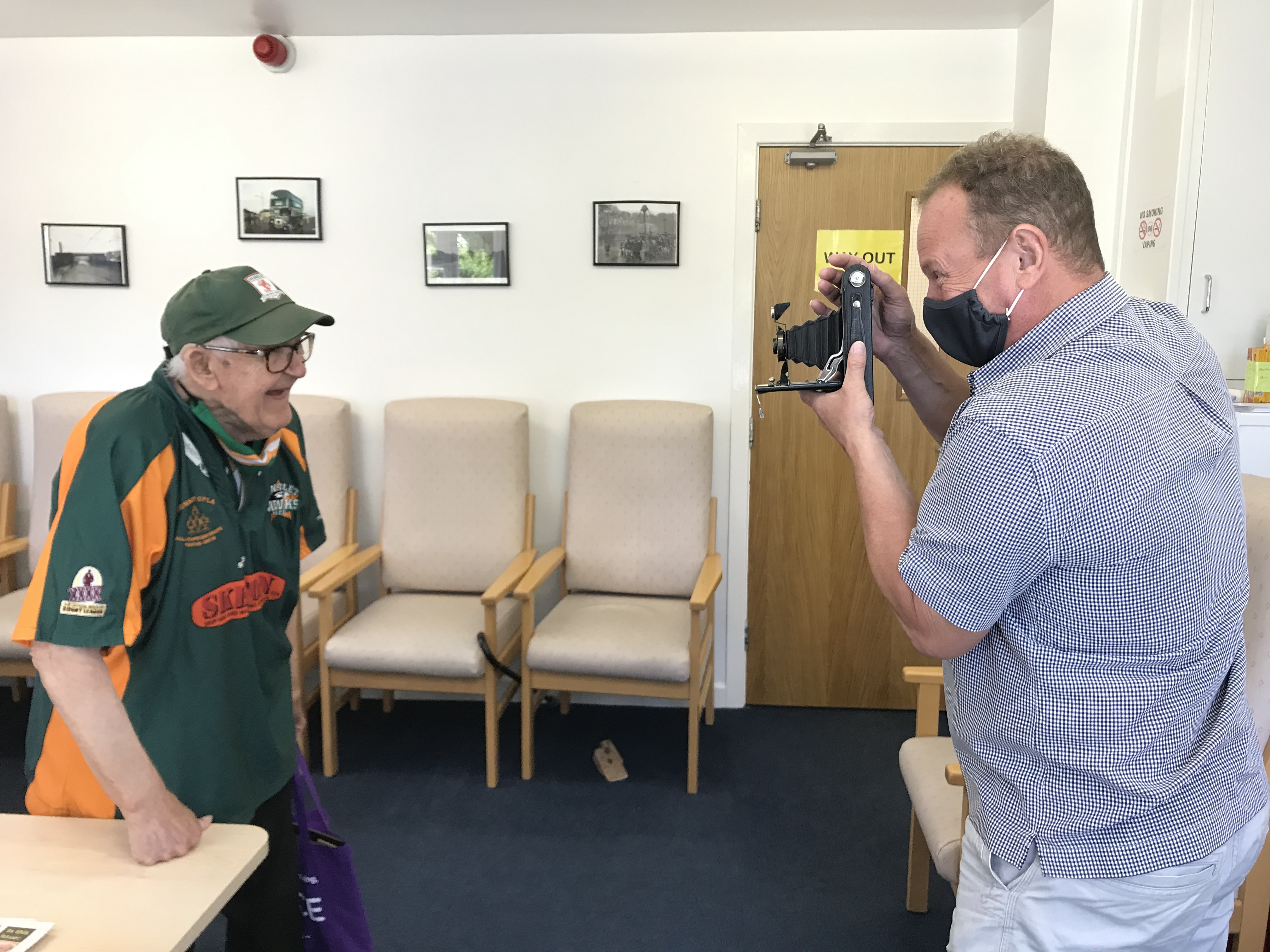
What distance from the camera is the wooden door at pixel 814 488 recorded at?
3.01 meters

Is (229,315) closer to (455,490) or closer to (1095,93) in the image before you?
(455,490)

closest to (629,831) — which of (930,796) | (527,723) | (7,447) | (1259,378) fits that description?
(527,723)

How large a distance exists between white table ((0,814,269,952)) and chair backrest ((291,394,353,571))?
2065 mm

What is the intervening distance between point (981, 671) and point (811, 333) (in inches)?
20.7

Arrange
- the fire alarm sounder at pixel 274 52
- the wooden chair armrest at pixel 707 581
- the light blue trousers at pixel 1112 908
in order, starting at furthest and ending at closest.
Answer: the fire alarm sounder at pixel 274 52
the wooden chair armrest at pixel 707 581
the light blue trousers at pixel 1112 908

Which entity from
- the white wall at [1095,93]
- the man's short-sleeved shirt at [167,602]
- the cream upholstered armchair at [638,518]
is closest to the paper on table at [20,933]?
the man's short-sleeved shirt at [167,602]

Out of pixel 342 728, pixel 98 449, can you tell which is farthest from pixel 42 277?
pixel 98 449

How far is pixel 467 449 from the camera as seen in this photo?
306 cm

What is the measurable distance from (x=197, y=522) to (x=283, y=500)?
0.23 meters

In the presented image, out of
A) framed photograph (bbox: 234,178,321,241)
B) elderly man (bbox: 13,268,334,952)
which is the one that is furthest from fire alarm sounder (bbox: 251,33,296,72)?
elderly man (bbox: 13,268,334,952)

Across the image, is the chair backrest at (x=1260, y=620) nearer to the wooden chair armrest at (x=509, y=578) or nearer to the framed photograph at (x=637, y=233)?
the wooden chair armrest at (x=509, y=578)

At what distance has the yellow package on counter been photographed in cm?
220

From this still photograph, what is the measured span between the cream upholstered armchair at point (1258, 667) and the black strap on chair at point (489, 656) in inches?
74.7

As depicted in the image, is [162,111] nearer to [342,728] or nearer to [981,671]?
[342,728]
